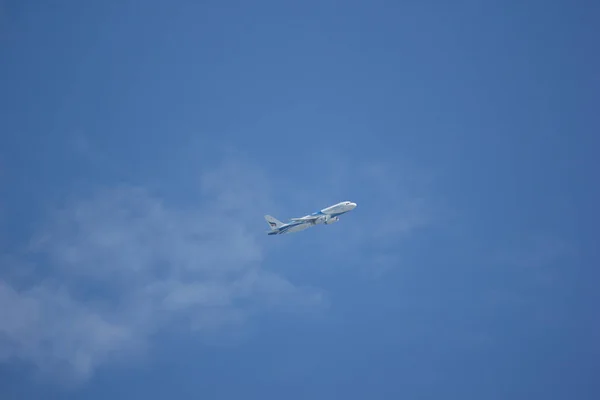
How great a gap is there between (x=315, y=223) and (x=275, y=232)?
35.1 ft

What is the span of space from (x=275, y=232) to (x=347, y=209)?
1980 cm

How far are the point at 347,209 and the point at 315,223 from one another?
9293 mm

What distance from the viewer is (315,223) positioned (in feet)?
599

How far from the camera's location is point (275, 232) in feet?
600
